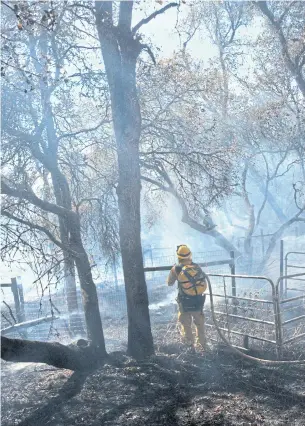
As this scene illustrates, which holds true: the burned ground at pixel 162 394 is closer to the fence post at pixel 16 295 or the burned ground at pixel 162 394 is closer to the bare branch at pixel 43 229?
A: the bare branch at pixel 43 229

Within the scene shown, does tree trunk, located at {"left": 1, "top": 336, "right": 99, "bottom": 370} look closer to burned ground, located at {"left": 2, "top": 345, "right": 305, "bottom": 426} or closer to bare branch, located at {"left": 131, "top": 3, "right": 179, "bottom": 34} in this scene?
burned ground, located at {"left": 2, "top": 345, "right": 305, "bottom": 426}

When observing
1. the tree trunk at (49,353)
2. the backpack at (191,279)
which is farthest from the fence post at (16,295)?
the backpack at (191,279)

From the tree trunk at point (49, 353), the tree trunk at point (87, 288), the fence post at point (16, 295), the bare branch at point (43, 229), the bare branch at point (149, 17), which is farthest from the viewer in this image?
the fence post at point (16, 295)

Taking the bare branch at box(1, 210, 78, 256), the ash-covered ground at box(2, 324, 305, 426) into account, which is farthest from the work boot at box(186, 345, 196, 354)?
the bare branch at box(1, 210, 78, 256)

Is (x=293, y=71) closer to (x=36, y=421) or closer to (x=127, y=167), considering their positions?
(x=127, y=167)

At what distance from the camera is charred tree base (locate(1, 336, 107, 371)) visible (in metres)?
5.51

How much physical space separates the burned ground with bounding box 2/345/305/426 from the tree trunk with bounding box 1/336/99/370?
213 millimetres

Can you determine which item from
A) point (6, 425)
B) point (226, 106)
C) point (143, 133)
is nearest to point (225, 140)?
point (226, 106)

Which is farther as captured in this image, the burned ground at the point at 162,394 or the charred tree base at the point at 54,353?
the charred tree base at the point at 54,353

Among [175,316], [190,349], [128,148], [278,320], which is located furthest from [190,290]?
[175,316]

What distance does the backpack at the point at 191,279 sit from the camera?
745cm

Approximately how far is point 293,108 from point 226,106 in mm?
2538

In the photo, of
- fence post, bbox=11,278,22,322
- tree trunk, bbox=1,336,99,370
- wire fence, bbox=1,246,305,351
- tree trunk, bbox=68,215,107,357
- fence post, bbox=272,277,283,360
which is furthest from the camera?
fence post, bbox=11,278,22,322

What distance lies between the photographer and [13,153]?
23.3ft
